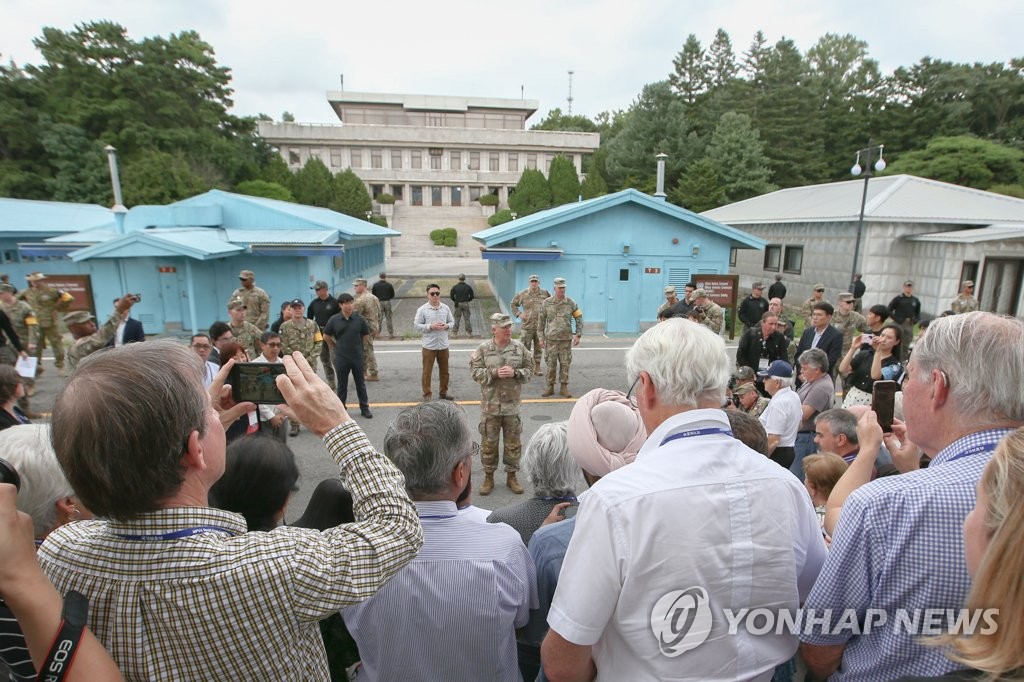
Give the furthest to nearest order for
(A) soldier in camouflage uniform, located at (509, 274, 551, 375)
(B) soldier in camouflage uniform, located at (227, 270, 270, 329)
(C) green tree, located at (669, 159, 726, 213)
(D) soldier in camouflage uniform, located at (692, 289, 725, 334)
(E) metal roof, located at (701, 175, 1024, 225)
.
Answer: (C) green tree, located at (669, 159, 726, 213)
(E) metal roof, located at (701, 175, 1024, 225)
(A) soldier in camouflage uniform, located at (509, 274, 551, 375)
(B) soldier in camouflage uniform, located at (227, 270, 270, 329)
(D) soldier in camouflage uniform, located at (692, 289, 725, 334)

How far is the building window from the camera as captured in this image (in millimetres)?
22047

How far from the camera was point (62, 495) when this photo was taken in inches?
82.2

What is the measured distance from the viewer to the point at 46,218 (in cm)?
2459

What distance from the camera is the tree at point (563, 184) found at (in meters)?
45.2

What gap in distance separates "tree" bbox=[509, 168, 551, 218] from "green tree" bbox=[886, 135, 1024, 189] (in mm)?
25742

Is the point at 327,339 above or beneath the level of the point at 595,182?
beneath

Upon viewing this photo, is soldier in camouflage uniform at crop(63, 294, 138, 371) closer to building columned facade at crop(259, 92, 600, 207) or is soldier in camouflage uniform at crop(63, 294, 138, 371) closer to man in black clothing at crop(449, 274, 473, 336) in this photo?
man in black clothing at crop(449, 274, 473, 336)

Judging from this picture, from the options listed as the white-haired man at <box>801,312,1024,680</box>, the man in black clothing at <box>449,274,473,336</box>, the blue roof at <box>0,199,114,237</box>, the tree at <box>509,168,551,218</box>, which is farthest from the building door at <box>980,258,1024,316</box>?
the blue roof at <box>0,199,114,237</box>

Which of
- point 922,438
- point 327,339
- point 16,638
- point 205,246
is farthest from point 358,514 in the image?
point 205,246

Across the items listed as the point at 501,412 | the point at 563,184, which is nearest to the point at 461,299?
the point at 501,412

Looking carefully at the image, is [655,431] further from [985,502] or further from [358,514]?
[358,514]

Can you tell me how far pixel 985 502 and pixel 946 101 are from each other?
53.7 meters

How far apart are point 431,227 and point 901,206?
39.2 meters

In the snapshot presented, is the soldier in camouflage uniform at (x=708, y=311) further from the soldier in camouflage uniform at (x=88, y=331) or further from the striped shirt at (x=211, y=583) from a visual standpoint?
the striped shirt at (x=211, y=583)
